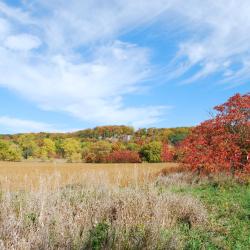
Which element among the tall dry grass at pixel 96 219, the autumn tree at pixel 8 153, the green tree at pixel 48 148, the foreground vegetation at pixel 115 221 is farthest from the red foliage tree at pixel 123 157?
the tall dry grass at pixel 96 219

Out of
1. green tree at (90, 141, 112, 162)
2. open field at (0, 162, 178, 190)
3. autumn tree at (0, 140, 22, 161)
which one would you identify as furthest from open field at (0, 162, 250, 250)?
autumn tree at (0, 140, 22, 161)

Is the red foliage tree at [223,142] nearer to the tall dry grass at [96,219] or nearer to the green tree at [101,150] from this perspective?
the tall dry grass at [96,219]

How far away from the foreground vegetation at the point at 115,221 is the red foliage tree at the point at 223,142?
5.83m

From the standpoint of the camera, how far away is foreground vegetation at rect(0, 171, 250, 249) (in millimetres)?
4477

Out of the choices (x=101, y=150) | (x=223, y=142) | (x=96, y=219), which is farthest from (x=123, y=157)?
(x=96, y=219)

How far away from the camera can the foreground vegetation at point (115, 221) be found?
14.7 ft

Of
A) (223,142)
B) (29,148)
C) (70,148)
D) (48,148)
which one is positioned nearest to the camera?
(223,142)

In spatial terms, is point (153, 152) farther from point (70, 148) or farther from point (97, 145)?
point (70, 148)

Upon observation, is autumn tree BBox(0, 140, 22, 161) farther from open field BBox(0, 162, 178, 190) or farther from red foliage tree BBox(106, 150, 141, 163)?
open field BBox(0, 162, 178, 190)

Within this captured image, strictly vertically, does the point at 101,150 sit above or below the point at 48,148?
below

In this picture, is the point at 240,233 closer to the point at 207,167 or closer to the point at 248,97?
the point at 207,167

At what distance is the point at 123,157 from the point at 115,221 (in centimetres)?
5018

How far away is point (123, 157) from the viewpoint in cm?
5544

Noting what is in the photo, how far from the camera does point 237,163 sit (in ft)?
47.7
